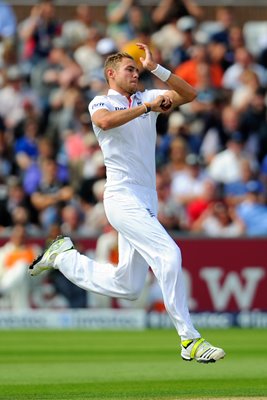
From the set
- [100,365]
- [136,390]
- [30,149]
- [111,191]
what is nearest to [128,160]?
[111,191]

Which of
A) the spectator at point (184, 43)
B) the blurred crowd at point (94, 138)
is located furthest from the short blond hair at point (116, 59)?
the spectator at point (184, 43)

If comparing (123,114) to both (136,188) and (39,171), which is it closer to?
(136,188)

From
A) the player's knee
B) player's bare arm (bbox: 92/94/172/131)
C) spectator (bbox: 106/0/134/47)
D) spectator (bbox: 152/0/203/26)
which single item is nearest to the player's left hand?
player's bare arm (bbox: 92/94/172/131)

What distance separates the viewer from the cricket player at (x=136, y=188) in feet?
26.2

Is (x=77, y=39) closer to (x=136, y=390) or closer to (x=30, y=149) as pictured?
(x=30, y=149)

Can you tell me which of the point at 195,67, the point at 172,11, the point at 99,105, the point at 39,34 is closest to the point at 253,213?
the point at 195,67

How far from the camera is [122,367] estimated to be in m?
10.1

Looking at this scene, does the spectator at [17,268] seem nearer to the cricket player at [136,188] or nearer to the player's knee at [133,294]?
the cricket player at [136,188]

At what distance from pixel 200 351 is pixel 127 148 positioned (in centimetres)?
146

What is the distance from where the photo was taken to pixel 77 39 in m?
18.0

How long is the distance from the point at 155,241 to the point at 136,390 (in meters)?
0.99

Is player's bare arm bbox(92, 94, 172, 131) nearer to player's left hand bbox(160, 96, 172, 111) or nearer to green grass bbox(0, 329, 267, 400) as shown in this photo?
player's left hand bbox(160, 96, 172, 111)

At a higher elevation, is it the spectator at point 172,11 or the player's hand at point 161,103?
the spectator at point 172,11

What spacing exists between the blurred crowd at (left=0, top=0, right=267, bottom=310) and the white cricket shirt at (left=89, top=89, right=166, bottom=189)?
669 cm
